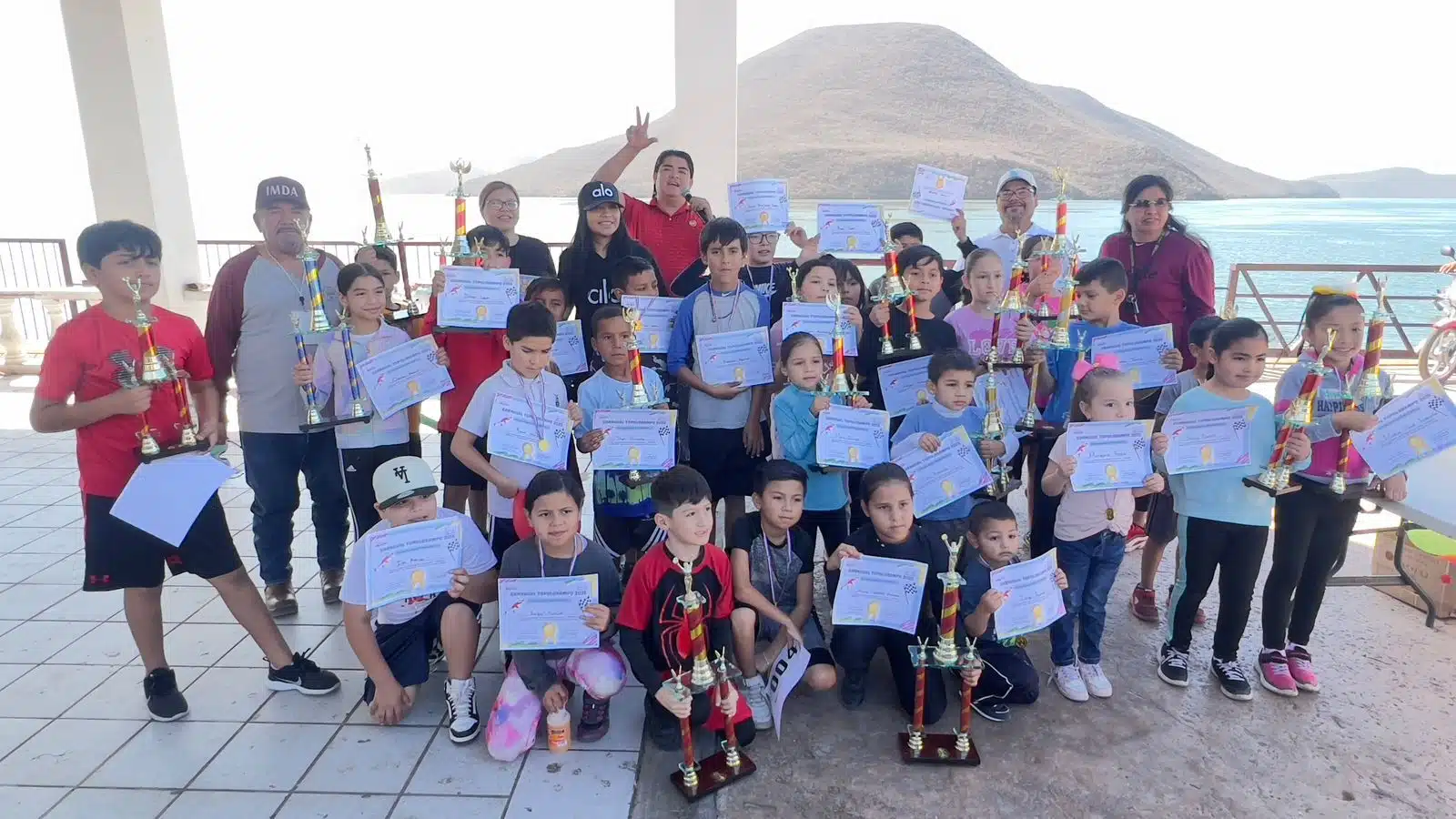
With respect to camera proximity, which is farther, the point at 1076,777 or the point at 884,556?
the point at 884,556

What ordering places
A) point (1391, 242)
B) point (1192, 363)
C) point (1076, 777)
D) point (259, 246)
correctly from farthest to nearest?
1. point (1391, 242)
2. point (1192, 363)
3. point (259, 246)
4. point (1076, 777)

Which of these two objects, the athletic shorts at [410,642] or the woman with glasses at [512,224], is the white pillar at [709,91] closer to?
the woman with glasses at [512,224]

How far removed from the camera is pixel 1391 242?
1444 inches

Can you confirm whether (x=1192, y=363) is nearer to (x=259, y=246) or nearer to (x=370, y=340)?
(x=370, y=340)

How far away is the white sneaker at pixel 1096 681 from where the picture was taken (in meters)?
2.80

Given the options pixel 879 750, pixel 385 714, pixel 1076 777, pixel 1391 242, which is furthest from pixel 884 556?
pixel 1391 242

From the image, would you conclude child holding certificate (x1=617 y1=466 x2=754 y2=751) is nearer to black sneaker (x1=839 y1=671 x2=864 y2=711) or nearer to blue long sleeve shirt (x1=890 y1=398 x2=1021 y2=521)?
black sneaker (x1=839 y1=671 x2=864 y2=711)

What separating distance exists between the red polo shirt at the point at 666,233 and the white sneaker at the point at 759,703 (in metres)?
2.24

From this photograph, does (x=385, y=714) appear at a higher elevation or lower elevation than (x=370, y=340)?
lower

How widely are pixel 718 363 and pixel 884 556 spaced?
3.47 feet

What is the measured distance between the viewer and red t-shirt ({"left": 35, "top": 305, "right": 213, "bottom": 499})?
7.95 feet

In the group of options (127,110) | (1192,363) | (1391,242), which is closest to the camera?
(1192,363)

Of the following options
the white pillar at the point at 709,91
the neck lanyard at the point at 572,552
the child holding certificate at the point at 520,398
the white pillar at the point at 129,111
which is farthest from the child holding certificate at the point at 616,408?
the white pillar at the point at 129,111

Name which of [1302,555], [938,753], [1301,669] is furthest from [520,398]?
[1301,669]
